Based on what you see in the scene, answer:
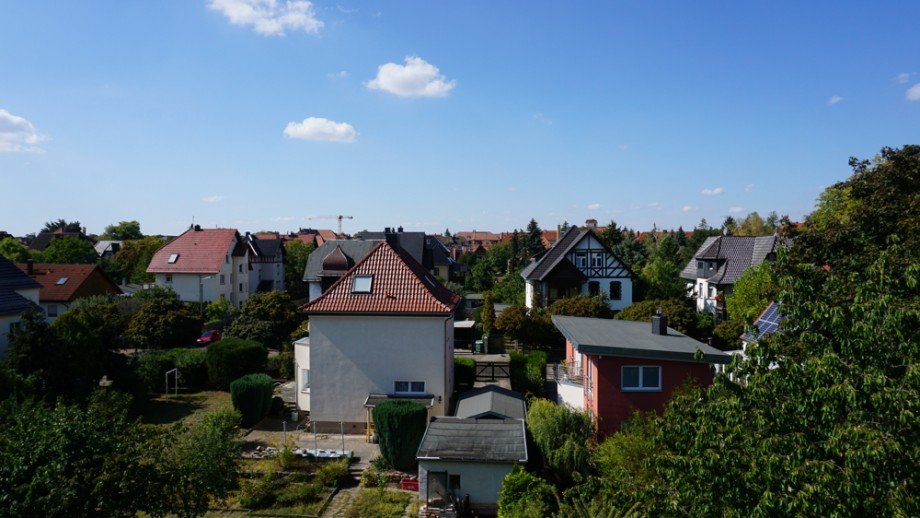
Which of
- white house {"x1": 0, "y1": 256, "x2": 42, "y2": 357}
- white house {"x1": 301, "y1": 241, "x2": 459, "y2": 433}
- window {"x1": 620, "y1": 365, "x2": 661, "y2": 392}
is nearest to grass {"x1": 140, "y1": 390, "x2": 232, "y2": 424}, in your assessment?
white house {"x1": 301, "y1": 241, "x2": 459, "y2": 433}

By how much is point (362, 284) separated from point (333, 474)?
788 cm

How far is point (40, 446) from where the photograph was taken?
10.5m

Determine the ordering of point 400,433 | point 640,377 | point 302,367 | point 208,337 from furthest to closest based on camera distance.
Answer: point 208,337
point 302,367
point 640,377
point 400,433

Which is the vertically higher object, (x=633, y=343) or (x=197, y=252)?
(x=197, y=252)

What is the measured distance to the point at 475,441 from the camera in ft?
57.2

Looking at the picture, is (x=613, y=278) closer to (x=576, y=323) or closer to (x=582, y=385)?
(x=576, y=323)

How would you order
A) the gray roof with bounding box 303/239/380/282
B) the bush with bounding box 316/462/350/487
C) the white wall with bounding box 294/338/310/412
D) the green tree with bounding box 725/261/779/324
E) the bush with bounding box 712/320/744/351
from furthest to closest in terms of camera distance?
the gray roof with bounding box 303/239/380/282, the bush with bounding box 712/320/744/351, the green tree with bounding box 725/261/779/324, the white wall with bounding box 294/338/310/412, the bush with bounding box 316/462/350/487

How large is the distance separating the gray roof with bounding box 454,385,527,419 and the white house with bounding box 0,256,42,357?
21.0 meters

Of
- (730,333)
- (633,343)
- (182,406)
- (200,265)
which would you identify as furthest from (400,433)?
(200,265)

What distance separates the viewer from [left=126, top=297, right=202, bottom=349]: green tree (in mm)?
36750

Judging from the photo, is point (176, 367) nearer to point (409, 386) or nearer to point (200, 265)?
point (409, 386)

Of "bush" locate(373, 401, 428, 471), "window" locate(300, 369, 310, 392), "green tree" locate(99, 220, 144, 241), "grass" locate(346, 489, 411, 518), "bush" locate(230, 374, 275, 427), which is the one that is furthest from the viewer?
"green tree" locate(99, 220, 144, 241)

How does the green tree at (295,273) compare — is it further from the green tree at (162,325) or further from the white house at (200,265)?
the green tree at (162,325)

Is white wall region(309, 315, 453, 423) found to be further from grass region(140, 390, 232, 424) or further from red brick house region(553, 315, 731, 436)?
grass region(140, 390, 232, 424)
